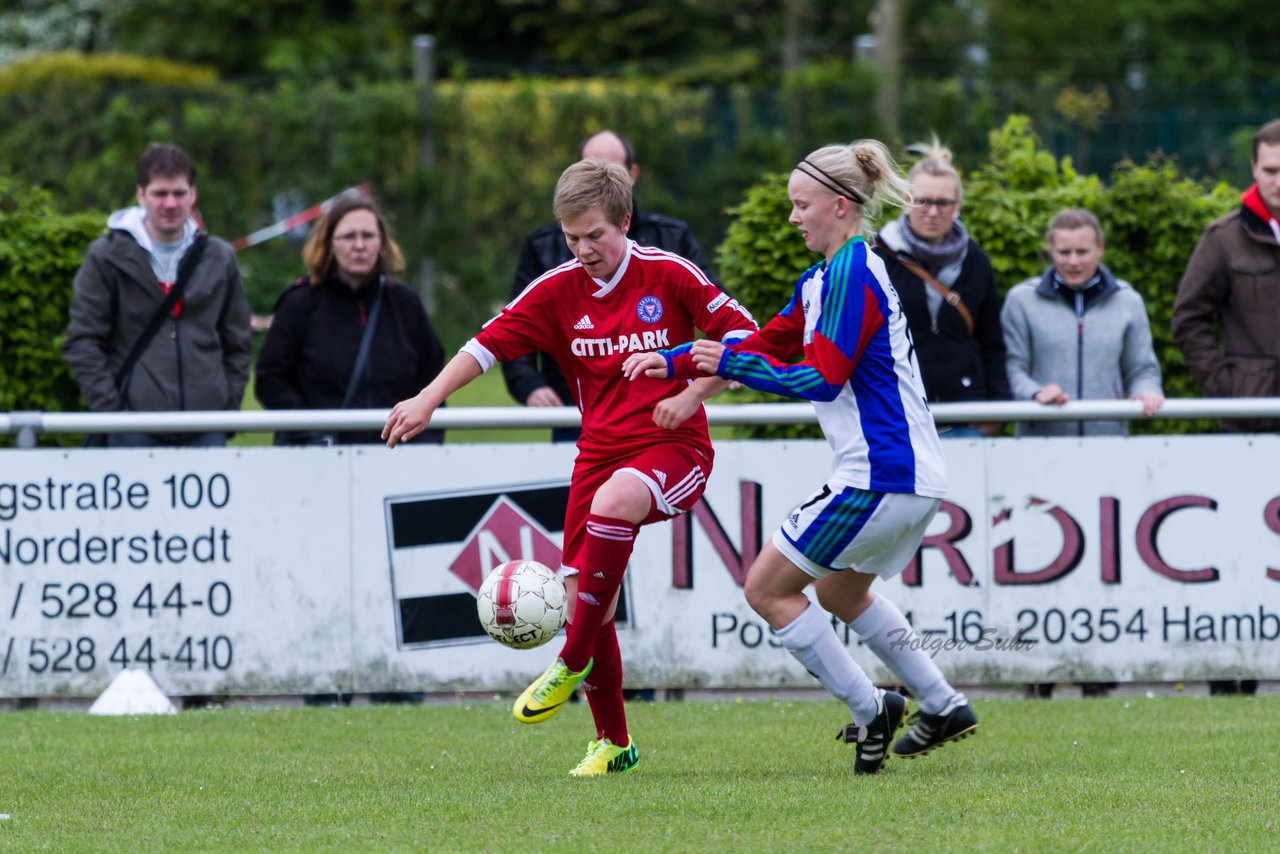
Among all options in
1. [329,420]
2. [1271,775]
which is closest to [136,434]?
[329,420]

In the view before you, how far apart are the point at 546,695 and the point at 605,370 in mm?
1133

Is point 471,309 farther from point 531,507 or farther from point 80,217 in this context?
point 531,507

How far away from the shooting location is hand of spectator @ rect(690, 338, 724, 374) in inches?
237

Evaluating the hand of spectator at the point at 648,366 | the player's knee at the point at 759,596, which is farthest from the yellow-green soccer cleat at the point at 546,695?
the hand of spectator at the point at 648,366

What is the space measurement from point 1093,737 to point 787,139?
50.9ft

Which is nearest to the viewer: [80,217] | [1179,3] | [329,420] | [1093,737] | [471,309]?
[1093,737]

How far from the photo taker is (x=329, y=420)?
8.45m

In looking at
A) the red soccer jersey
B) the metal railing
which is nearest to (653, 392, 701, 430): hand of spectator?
the red soccer jersey

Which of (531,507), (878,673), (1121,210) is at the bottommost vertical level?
(878,673)

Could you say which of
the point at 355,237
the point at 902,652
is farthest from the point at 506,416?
A: the point at 902,652

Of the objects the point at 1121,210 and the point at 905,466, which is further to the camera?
the point at 1121,210

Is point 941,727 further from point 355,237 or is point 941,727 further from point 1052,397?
point 355,237

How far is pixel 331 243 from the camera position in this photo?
9.09 m

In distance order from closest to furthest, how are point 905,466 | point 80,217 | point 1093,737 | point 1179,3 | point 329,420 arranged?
1. point 905,466
2. point 1093,737
3. point 329,420
4. point 80,217
5. point 1179,3
